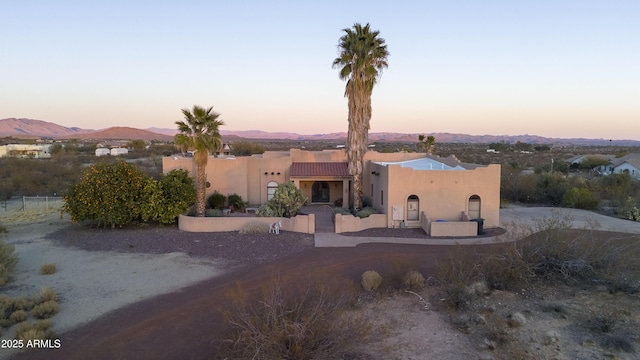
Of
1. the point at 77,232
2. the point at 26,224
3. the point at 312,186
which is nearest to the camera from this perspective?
the point at 77,232

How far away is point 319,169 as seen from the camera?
96.9 ft

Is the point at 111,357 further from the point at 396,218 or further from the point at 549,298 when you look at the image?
the point at 396,218

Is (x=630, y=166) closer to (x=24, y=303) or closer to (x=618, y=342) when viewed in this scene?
(x=618, y=342)

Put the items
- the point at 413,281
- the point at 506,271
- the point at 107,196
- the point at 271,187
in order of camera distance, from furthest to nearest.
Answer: the point at 271,187
the point at 107,196
the point at 413,281
the point at 506,271

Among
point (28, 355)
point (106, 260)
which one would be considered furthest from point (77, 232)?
point (28, 355)

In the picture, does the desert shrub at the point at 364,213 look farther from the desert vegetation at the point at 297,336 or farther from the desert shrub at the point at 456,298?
the desert vegetation at the point at 297,336

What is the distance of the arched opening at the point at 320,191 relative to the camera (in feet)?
104

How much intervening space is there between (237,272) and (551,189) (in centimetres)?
A: 2703

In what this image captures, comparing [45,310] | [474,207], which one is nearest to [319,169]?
[474,207]

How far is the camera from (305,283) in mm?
13641

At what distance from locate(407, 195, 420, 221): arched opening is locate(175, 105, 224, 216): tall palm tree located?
10.7 m

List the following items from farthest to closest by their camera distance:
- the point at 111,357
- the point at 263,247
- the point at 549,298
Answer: the point at 263,247
the point at 549,298
the point at 111,357

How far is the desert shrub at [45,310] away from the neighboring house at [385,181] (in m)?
15.7

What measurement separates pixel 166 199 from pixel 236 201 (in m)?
6.33
